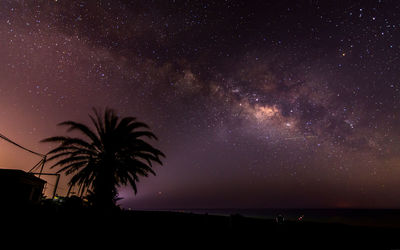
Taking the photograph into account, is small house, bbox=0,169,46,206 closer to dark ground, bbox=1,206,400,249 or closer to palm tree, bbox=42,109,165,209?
palm tree, bbox=42,109,165,209

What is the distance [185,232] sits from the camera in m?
6.59

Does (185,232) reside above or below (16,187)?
below

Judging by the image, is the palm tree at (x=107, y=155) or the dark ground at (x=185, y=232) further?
the palm tree at (x=107, y=155)

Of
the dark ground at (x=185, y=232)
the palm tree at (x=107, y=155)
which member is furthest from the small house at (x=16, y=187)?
the dark ground at (x=185, y=232)

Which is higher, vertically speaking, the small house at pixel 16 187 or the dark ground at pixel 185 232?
the small house at pixel 16 187

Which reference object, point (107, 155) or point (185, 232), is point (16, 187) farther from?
point (185, 232)

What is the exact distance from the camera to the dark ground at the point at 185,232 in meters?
4.82

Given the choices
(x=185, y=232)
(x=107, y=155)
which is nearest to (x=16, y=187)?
(x=107, y=155)

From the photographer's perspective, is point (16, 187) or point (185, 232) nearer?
point (185, 232)

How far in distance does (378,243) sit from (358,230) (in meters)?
0.66

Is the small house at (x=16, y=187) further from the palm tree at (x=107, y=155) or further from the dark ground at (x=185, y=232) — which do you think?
the dark ground at (x=185, y=232)

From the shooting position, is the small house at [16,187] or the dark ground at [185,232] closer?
the dark ground at [185,232]

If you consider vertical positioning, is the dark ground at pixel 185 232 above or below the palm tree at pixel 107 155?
below

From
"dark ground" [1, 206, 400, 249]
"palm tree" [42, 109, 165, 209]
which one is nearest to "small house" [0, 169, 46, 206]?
"palm tree" [42, 109, 165, 209]
